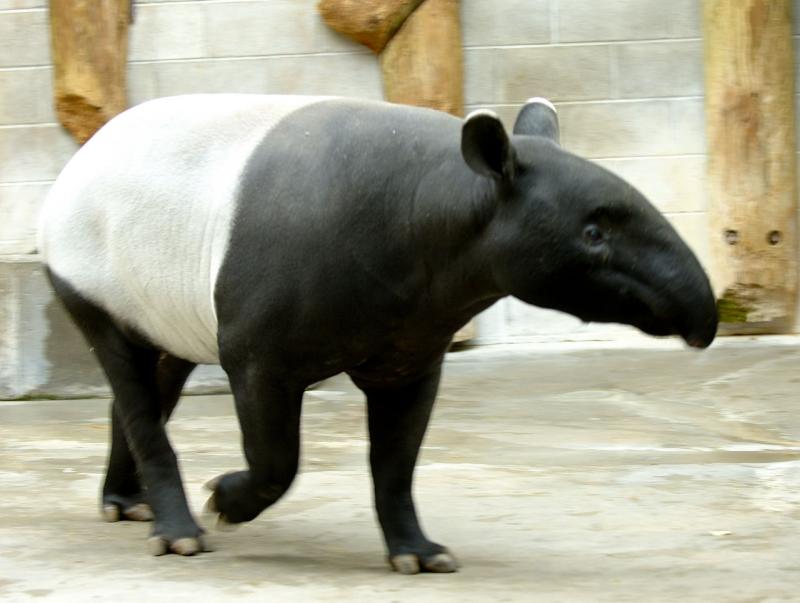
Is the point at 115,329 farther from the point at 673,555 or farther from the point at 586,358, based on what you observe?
the point at 586,358

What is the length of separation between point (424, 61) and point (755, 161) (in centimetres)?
193

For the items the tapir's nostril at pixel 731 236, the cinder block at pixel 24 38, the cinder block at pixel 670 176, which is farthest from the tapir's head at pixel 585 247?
the cinder block at pixel 24 38

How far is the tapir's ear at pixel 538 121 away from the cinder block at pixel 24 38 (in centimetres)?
516

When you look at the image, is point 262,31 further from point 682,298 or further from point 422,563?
point 682,298

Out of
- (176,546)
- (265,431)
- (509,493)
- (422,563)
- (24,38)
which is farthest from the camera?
(24,38)

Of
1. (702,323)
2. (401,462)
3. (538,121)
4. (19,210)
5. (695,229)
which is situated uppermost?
(538,121)

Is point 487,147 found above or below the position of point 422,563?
above

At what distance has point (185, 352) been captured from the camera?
4.17 meters

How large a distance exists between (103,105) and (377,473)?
4763mm

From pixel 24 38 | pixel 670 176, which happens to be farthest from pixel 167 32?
pixel 670 176

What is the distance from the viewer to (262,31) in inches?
332

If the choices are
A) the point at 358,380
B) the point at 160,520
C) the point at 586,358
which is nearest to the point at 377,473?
the point at 358,380

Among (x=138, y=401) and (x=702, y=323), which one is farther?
(x=138, y=401)

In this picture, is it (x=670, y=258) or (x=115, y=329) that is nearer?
(x=670, y=258)
